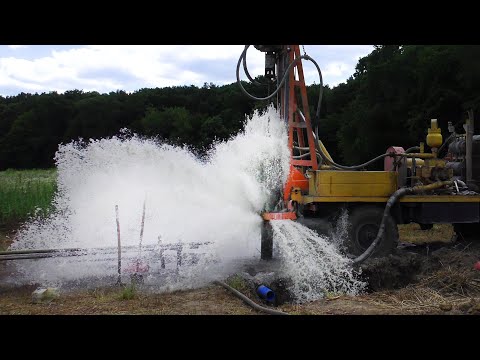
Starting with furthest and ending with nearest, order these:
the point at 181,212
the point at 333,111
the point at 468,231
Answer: the point at 333,111 → the point at 468,231 → the point at 181,212

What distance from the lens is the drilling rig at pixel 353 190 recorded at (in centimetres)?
973

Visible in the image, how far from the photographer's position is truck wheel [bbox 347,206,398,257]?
9.84 meters

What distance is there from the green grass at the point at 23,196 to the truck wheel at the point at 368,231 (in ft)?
25.6

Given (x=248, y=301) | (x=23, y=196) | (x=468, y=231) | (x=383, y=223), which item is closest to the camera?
(x=248, y=301)

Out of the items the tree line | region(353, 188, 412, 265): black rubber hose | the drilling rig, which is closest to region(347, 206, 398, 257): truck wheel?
the drilling rig

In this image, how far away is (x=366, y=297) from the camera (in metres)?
7.94

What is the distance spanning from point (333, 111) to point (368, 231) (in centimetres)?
2344

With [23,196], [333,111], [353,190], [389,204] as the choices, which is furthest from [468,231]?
[333,111]

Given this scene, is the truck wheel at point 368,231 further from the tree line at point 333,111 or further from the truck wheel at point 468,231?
the tree line at point 333,111

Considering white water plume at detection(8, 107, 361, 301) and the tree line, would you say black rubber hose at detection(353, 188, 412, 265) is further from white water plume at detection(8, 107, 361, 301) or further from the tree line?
the tree line

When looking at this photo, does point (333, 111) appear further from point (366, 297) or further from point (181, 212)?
point (366, 297)

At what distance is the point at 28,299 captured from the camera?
7680 mm

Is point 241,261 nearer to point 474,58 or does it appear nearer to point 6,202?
point 6,202
